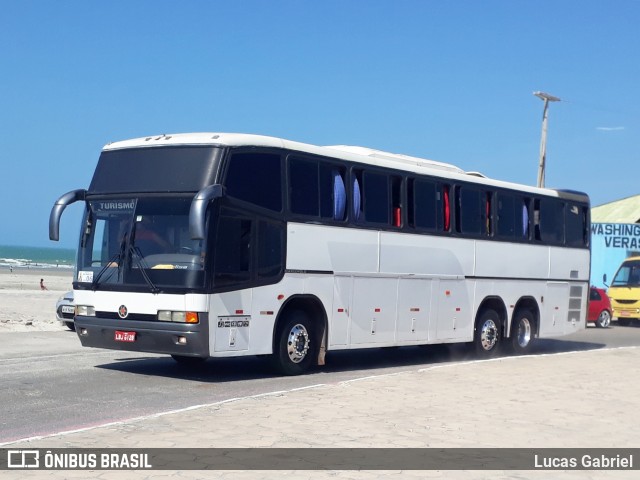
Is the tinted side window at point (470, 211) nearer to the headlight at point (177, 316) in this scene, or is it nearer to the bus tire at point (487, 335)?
the bus tire at point (487, 335)

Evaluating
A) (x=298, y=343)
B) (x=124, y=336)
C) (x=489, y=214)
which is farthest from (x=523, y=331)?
(x=124, y=336)

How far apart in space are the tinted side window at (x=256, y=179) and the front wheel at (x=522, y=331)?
27.9ft

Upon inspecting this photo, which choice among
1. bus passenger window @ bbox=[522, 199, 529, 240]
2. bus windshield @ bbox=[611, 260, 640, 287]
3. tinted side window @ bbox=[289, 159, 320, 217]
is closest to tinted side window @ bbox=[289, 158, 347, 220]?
tinted side window @ bbox=[289, 159, 320, 217]

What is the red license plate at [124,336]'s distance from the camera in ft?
45.2

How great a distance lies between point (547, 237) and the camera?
2188cm

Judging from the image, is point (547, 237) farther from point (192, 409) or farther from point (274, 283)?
point (192, 409)

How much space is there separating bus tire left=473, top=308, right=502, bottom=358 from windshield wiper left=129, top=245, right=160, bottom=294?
27.4 feet

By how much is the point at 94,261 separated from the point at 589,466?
8458mm

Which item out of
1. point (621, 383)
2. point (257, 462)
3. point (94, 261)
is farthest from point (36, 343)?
point (257, 462)

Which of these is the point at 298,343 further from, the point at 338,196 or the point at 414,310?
the point at 414,310

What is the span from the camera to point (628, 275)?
3753cm

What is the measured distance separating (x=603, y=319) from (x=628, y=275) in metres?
3.11

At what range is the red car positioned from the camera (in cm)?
3503

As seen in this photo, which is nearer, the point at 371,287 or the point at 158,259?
the point at 158,259
